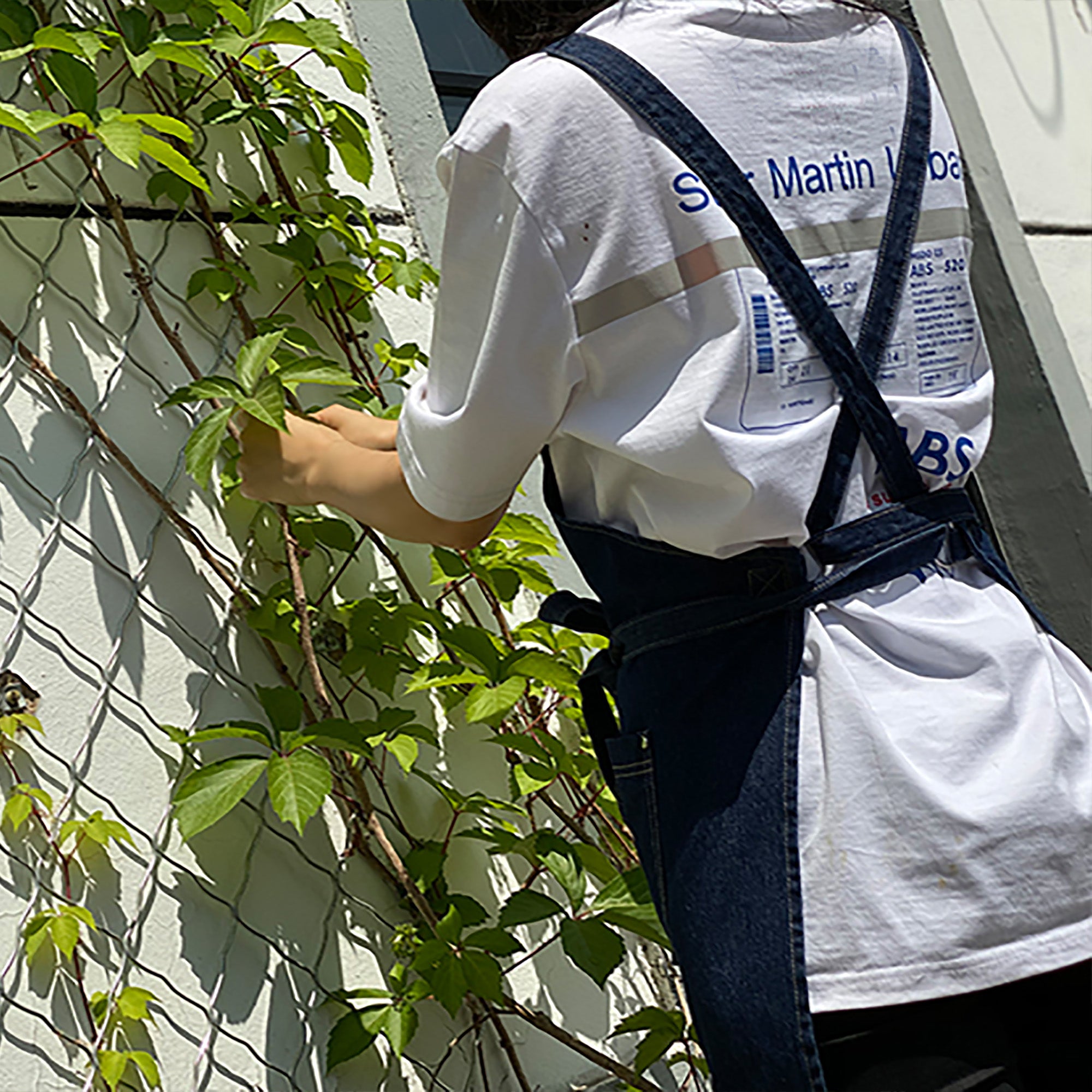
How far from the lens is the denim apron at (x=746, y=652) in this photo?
930mm

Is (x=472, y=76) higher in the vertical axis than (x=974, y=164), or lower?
higher

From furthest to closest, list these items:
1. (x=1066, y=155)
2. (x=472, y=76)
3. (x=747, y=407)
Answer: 1. (x=1066, y=155)
2. (x=472, y=76)
3. (x=747, y=407)

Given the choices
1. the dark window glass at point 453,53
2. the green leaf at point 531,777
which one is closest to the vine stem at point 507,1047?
the green leaf at point 531,777

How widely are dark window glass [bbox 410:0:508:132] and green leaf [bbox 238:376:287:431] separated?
46.9 inches

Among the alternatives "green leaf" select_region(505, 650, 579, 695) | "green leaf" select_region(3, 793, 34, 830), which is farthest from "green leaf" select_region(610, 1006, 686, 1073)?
"green leaf" select_region(3, 793, 34, 830)

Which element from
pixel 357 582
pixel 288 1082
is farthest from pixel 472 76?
pixel 288 1082

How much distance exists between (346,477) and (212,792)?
1.43 ft

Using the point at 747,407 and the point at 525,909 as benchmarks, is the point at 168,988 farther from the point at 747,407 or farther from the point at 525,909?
the point at 747,407

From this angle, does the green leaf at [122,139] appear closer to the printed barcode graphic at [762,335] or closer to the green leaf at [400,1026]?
the printed barcode graphic at [762,335]

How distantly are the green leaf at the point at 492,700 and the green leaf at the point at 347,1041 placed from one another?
0.37m

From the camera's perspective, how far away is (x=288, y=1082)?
154cm

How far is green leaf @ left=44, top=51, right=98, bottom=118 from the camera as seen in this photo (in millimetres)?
1555

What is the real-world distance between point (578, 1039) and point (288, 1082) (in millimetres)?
421

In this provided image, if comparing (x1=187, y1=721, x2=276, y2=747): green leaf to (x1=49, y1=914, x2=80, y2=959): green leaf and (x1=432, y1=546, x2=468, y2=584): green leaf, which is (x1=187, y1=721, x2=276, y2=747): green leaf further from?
(x1=432, y1=546, x2=468, y2=584): green leaf
